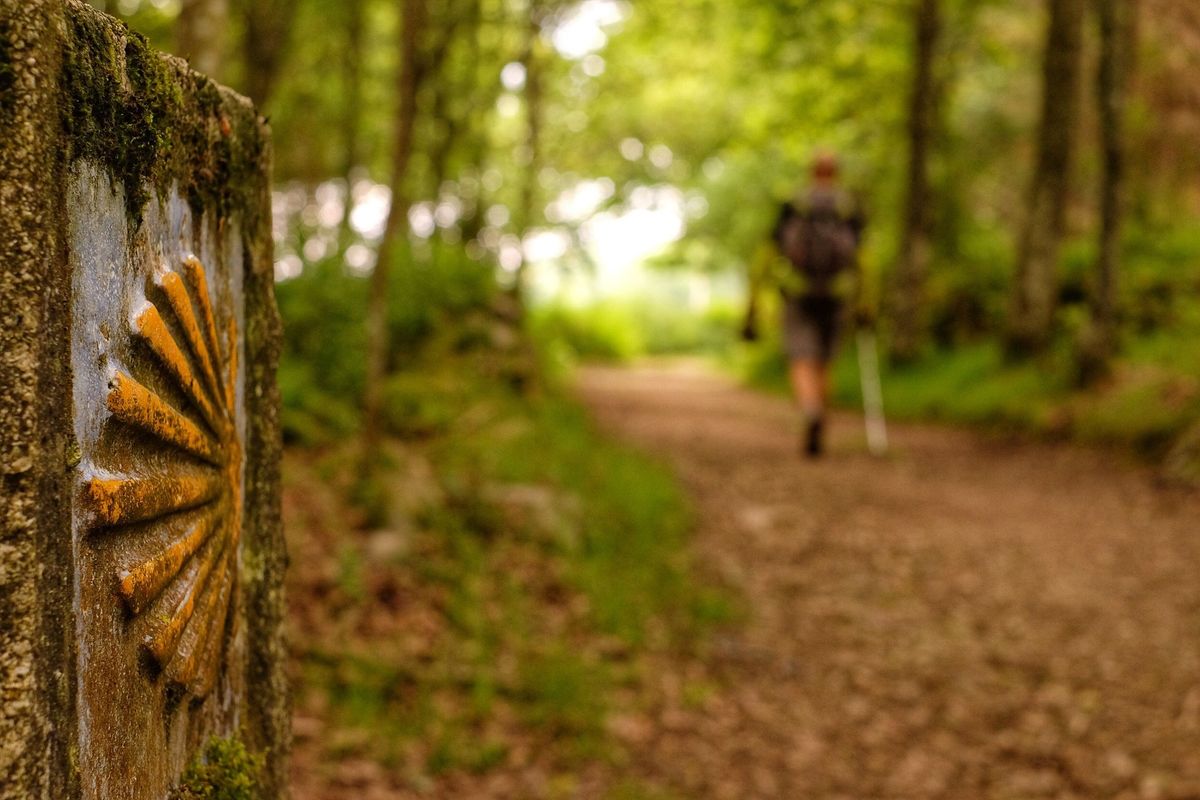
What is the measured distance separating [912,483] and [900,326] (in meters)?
6.82

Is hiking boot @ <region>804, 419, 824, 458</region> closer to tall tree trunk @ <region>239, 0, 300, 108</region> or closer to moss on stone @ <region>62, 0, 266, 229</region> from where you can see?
tall tree trunk @ <region>239, 0, 300, 108</region>

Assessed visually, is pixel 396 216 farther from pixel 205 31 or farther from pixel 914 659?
pixel 914 659

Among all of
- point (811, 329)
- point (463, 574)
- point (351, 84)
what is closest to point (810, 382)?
point (811, 329)

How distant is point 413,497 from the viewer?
566 cm

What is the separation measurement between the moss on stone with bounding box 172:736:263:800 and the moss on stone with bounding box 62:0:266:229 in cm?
76

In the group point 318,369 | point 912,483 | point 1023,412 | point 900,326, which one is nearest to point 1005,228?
point 900,326

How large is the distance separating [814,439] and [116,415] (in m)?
8.10

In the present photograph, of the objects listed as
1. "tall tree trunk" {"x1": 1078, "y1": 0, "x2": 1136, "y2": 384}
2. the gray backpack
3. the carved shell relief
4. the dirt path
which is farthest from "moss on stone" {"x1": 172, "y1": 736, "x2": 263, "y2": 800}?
"tall tree trunk" {"x1": 1078, "y1": 0, "x2": 1136, "y2": 384}

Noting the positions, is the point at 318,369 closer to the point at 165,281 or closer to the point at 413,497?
the point at 413,497

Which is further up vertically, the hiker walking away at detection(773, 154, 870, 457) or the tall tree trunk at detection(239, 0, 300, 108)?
the tall tree trunk at detection(239, 0, 300, 108)

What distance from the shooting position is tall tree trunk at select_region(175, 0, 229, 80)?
17.4 feet

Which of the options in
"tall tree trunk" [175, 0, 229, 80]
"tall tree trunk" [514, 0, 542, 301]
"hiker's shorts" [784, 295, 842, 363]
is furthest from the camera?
"tall tree trunk" [514, 0, 542, 301]

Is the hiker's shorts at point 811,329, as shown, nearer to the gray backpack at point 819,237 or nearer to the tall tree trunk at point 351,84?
the gray backpack at point 819,237

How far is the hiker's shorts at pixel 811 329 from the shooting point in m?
8.52
